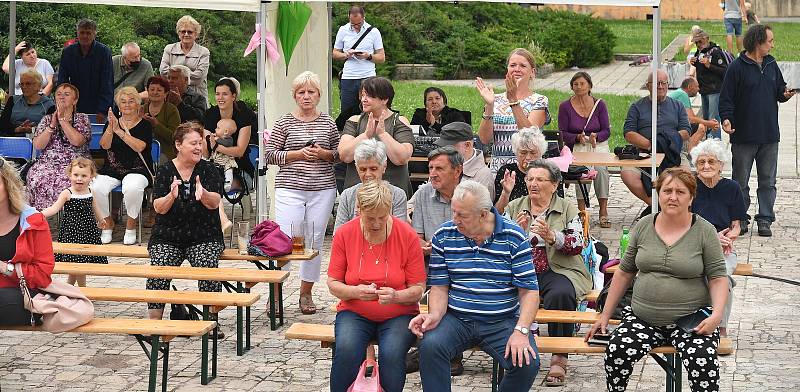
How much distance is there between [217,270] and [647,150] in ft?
16.9

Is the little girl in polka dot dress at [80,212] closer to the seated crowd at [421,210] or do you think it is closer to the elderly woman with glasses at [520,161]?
the seated crowd at [421,210]

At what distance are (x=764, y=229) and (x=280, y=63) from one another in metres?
4.80

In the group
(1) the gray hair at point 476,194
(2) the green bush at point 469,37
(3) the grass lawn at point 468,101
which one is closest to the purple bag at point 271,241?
(1) the gray hair at point 476,194

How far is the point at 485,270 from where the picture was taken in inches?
277

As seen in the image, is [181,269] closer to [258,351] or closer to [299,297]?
[258,351]

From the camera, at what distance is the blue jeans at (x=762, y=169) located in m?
12.5

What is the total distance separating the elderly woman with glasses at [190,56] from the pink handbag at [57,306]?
662 cm


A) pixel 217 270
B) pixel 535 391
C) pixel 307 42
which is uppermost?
pixel 307 42

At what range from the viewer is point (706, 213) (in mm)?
8820

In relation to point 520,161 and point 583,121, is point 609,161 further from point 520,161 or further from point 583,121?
point 520,161

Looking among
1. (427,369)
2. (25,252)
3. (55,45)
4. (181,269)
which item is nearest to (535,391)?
(427,369)

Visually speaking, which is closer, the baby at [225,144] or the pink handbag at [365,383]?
the pink handbag at [365,383]

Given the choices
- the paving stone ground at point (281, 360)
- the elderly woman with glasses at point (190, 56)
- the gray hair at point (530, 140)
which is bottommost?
the paving stone ground at point (281, 360)

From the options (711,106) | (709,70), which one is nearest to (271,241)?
(709,70)
